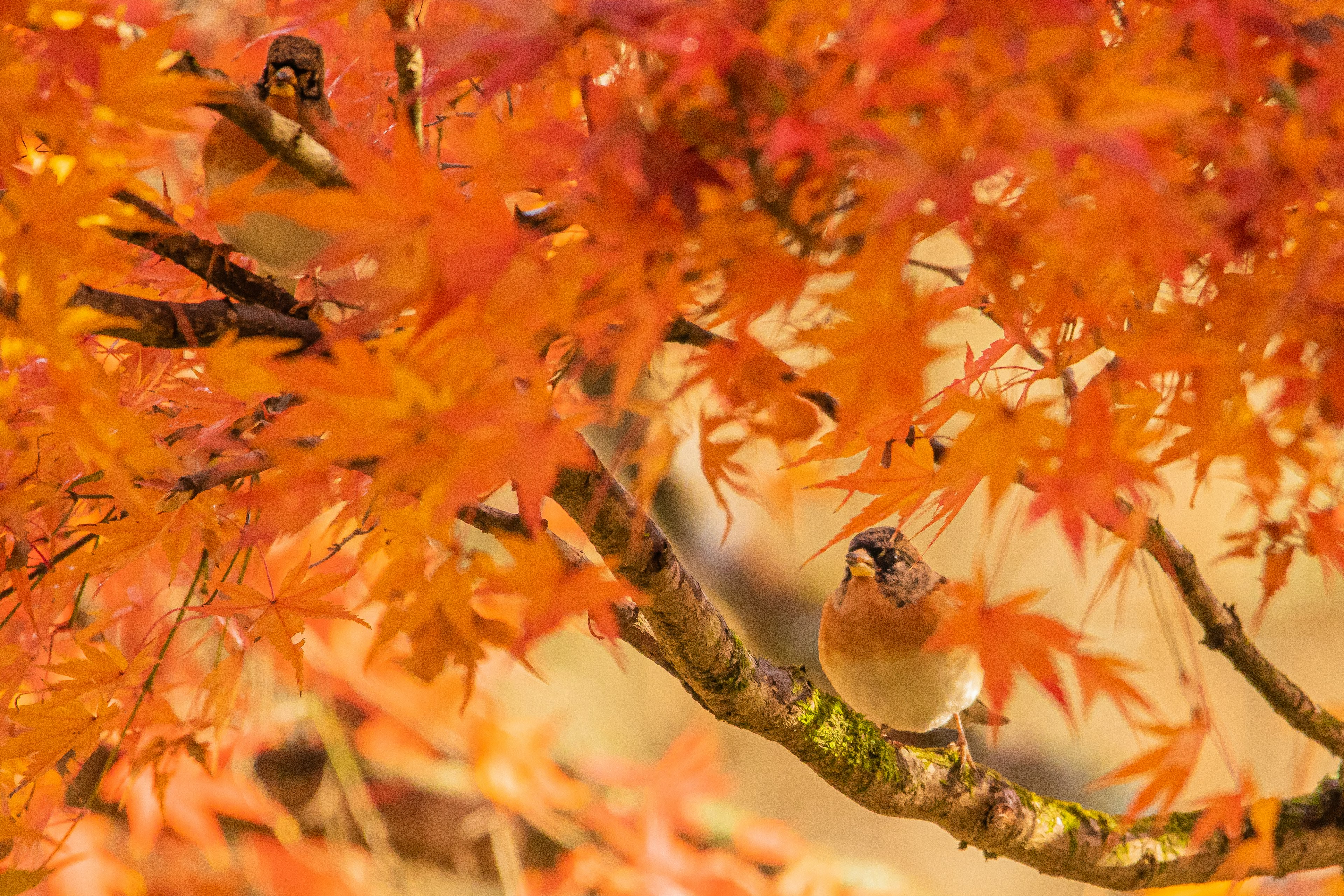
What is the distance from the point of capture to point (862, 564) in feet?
3.25

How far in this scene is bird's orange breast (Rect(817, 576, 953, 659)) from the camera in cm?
93

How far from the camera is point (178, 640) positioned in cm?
169

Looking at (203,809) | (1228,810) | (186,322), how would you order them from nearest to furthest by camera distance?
(186,322) < (1228,810) < (203,809)

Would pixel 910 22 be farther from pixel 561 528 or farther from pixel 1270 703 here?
pixel 561 528

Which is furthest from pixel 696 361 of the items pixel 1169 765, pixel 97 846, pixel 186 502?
pixel 97 846

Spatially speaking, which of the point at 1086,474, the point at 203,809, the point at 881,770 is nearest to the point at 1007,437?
the point at 1086,474

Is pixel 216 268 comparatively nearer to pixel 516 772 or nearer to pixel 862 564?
pixel 862 564

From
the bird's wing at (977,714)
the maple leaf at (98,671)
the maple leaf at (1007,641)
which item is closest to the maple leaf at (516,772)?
the bird's wing at (977,714)

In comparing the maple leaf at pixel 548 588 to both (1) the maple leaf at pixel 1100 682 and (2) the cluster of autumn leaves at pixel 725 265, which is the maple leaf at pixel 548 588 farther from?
(1) the maple leaf at pixel 1100 682

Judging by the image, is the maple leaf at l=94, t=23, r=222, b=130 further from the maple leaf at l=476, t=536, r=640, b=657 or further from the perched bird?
the maple leaf at l=476, t=536, r=640, b=657

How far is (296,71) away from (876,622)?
2.47 feet

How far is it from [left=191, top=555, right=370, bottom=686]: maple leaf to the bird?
54cm

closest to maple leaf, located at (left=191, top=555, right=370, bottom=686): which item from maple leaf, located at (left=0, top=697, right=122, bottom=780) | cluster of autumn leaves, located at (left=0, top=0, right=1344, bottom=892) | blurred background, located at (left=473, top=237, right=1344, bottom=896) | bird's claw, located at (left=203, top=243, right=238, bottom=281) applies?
cluster of autumn leaves, located at (left=0, top=0, right=1344, bottom=892)

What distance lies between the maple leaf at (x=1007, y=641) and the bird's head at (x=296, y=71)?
0.60 metres
